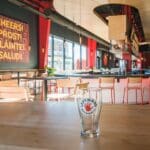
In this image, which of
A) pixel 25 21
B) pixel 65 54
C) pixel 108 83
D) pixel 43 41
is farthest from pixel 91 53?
pixel 108 83

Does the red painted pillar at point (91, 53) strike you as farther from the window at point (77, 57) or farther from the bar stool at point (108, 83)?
the bar stool at point (108, 83)

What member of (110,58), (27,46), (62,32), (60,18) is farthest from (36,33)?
(110,58)

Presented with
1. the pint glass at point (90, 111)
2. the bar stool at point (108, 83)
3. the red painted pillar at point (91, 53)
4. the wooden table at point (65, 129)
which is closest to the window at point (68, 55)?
the red painted pillar at point (91, 53)

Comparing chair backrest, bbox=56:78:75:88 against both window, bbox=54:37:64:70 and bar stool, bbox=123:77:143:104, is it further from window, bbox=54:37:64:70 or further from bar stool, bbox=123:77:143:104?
window, bbox=54:37:64:70

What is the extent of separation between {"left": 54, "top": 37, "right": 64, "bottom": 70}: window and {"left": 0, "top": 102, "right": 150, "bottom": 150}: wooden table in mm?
12811

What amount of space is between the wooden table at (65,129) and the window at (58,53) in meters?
12.8

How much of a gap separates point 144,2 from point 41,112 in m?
9.12

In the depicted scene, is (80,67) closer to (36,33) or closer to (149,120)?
(36,33)

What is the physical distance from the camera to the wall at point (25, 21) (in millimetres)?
9398

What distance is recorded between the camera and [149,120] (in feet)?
4.06

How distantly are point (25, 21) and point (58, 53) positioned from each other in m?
4.40

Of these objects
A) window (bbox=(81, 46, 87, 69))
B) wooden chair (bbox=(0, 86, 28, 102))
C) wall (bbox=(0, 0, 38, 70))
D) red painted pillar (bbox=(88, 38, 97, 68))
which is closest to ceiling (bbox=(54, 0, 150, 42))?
wall (bbox=(0, 0, 38, 70))

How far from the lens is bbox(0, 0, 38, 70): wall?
940 centimetres

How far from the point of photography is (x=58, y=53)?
14.9 m
